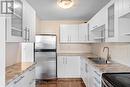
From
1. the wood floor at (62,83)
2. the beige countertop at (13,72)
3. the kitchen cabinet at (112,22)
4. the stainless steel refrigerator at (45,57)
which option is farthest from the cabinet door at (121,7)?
the stainless steel refrigerator at (45,57)

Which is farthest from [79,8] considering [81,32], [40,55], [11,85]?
[11,85]

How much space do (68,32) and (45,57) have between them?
139 centimetres

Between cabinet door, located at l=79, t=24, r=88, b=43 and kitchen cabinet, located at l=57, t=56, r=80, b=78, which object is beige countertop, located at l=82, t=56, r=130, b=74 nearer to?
kitchen cabinet, located at l=57, t=56, r=80, b=78

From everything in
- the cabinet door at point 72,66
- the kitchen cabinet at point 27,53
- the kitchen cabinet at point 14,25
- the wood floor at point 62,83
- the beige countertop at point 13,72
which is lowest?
the wood floor at point 62,83

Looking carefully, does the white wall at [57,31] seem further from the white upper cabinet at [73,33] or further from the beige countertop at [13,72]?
the beige countertop at [13,72]

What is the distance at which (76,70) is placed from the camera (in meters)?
6.26

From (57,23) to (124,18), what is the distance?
15.4ft

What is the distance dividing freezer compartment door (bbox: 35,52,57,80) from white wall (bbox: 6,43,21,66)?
72.3 inches

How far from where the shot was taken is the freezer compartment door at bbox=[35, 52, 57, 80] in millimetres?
5859

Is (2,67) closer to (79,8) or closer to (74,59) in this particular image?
(79,8)

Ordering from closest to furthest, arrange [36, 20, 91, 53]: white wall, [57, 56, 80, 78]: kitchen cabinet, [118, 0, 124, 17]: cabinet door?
[118, 0, 124, 17]: cabinet door
[57, 56, 80, 78]: kitchen cabinet
[36, 20, 91, 53]: white wall

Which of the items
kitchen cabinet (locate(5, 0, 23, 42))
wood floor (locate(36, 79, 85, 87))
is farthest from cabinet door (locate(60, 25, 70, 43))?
kitchen cabinet (locate(5, 0, 23, 42))

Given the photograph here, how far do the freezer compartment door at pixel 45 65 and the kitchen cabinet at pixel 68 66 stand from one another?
33 centimetres

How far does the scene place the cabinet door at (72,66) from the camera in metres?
6.24
